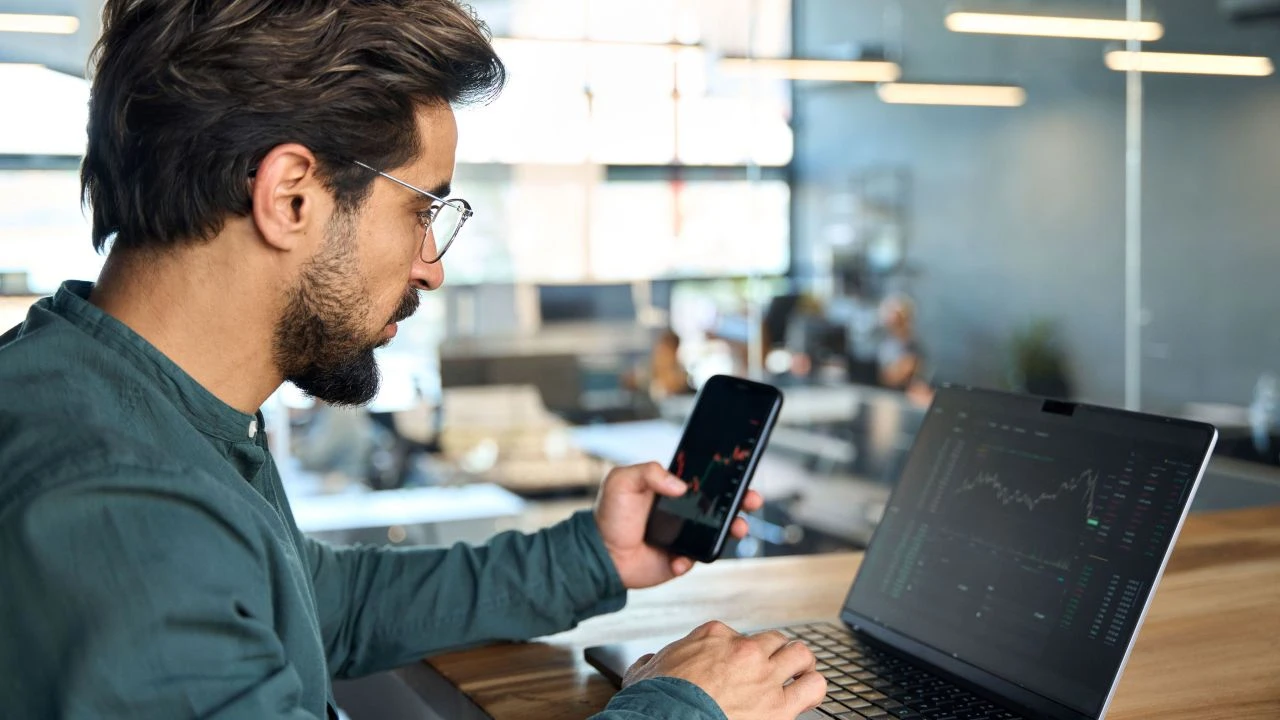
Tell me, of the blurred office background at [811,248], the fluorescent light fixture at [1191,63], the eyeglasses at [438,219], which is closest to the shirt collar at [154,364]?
the eyeglasses at [438,219]

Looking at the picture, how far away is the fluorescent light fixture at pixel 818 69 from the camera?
13.5 ft

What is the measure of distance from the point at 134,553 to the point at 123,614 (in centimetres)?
4

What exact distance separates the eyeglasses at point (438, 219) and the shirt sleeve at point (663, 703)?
434 mm

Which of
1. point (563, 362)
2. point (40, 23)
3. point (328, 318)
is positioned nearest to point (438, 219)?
point (328, 318)

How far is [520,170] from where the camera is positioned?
12.7 ft

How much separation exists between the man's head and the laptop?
44cm

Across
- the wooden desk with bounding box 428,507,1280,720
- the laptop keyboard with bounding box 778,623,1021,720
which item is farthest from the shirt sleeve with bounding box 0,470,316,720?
the laptop keyboard with bounding box 778,623,1021,720

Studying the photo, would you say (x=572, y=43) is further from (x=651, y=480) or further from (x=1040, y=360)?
(x=651, y=480)

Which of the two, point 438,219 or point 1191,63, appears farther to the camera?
point 1191,63

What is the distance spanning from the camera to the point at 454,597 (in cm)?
140

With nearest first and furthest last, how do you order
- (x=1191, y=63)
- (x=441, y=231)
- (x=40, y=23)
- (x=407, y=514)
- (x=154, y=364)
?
(x=154, y=364) < (x=441, y=231) < (x=40, y=23) < (x=1191, y=63) < (x=407, y=514)

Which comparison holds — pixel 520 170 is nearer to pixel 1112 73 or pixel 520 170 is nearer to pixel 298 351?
pixel 1112 73

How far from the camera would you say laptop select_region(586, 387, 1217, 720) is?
42.7 inches

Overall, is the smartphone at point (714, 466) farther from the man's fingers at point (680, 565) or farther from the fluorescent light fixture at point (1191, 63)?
the fluorescent light fixture at point (1191, 63)
